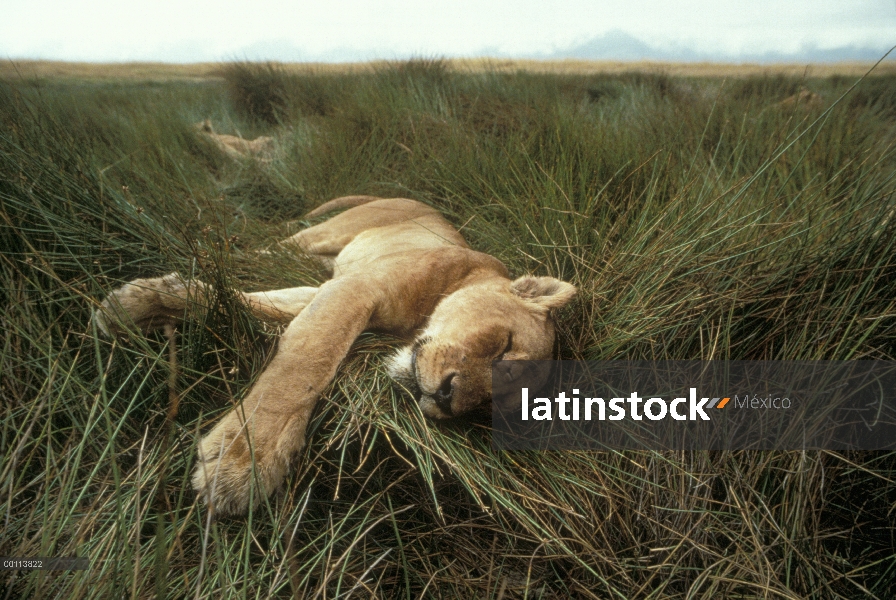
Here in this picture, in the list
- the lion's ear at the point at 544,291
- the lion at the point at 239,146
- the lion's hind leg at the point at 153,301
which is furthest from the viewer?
the lion at the point at 239,146

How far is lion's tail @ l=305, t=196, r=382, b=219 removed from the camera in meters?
4.04

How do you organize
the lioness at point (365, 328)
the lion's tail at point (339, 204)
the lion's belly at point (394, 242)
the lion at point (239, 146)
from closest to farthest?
the lioness at point (365, 328) → the lion's belly at point (394, 242) → the lion's tail at point (339, 204) → the lion at point (239, 146)

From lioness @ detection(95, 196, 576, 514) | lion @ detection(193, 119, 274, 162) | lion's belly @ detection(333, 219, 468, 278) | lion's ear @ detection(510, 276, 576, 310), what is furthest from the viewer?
lion @ detection(193, 119, 274, 162)

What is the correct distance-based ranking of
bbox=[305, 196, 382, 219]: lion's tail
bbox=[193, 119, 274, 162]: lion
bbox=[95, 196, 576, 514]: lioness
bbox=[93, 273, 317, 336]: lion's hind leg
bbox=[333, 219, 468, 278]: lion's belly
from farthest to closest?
bbox=[193, 119, 274, 162]: lion < bbox=[305, 196, 382, 219]: lion's tail < bbox=[333, 219, 468, 278]: lion's belly < bbox=[93, 273, 317, 336]: lion's hind leg < bbox=[95, 196, 576, 514]: lioness

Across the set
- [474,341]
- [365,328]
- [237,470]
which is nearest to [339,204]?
[365,328]

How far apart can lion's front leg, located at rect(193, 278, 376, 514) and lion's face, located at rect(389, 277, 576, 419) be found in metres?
0.27

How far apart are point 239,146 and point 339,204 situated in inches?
97.9

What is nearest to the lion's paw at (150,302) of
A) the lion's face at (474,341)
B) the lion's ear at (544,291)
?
the lion's face at (474,341)

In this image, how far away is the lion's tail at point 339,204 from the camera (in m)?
4.04

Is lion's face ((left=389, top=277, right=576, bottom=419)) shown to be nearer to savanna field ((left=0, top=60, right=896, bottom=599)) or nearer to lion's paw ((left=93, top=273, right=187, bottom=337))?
savanna field ((left=0, top=60, right=896, bottom=599))

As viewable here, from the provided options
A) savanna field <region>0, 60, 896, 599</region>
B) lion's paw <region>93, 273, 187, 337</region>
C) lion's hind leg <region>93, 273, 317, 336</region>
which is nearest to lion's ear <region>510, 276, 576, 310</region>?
savanna field <region>0, 60, 896, 599</region>

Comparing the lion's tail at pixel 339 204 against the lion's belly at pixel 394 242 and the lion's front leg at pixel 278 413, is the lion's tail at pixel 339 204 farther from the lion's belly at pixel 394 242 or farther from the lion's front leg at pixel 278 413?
the lion's front leg at pixel 278 413

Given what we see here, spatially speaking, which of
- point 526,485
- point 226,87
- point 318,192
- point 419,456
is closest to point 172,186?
point 318,192

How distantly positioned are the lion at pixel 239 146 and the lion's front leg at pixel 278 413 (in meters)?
3.84
